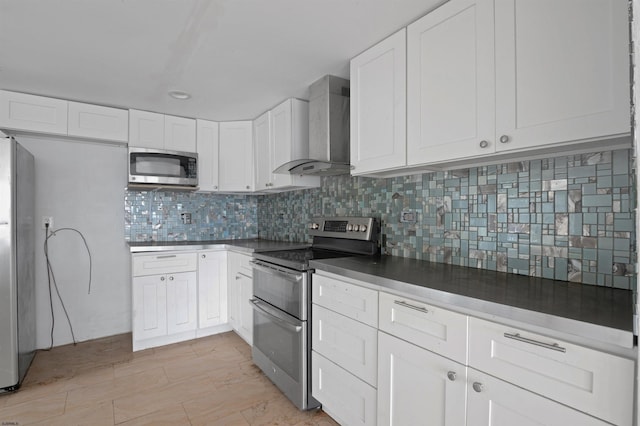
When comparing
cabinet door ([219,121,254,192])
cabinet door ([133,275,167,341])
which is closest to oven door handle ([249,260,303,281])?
cabinet door ([133,275,167,341])

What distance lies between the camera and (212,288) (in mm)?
3182

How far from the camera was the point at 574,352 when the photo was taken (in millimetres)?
893

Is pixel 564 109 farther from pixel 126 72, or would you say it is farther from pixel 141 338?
pixel 141 338

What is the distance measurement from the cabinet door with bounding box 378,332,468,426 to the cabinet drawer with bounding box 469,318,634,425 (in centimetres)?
13

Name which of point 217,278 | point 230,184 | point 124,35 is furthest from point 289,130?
point 217,278

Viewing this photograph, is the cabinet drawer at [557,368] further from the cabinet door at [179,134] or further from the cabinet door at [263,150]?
the cabinet door at [179,134]

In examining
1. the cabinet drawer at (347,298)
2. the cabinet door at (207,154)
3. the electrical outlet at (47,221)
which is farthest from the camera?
the cabinet door at (207,154)

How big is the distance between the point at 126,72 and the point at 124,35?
0.52m

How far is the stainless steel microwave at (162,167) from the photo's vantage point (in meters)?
2.98

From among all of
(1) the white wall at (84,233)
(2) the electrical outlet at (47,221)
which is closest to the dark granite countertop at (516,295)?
(1) the white wall at (84,233)

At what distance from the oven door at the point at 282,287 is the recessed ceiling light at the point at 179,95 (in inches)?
56.5

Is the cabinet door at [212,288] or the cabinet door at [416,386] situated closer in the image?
the cabinet door at [416,386]

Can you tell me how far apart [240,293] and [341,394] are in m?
1.47

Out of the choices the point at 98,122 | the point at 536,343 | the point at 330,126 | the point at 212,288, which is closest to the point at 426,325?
the point at 536,343
